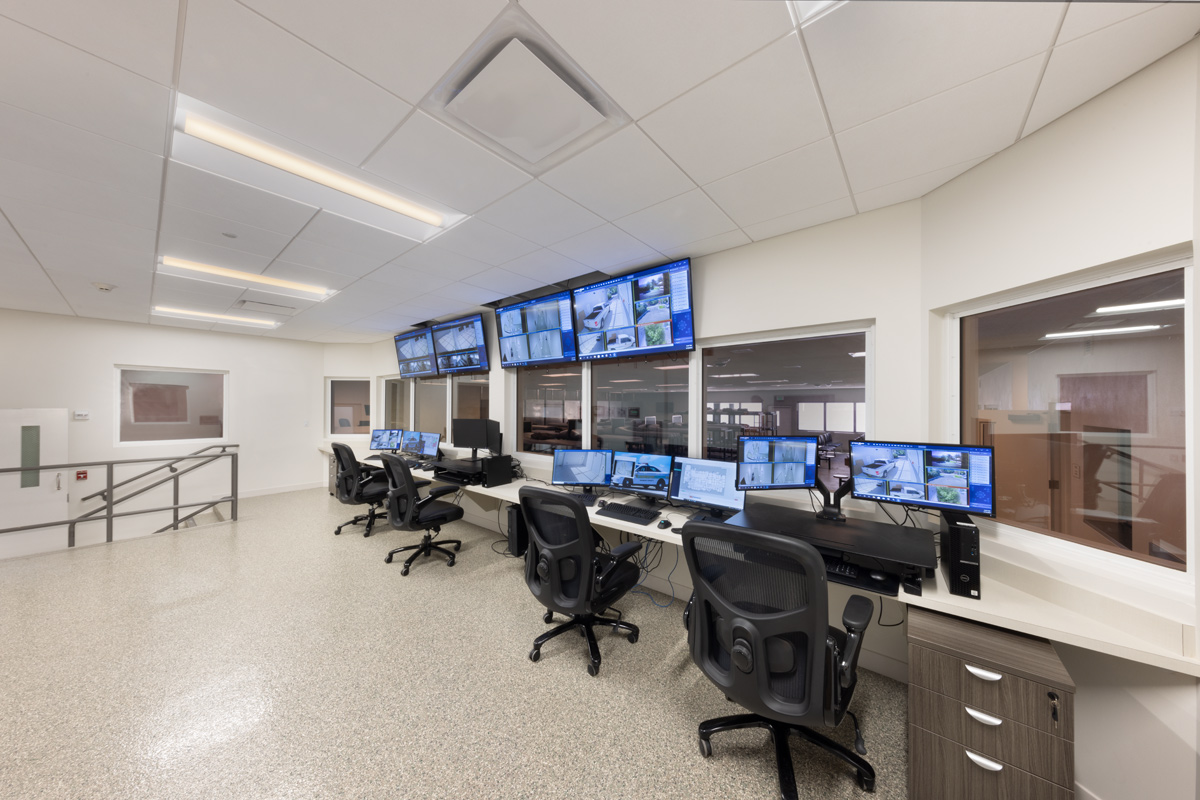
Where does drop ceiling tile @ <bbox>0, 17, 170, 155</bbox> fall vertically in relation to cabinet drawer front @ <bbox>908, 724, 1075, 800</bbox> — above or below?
above

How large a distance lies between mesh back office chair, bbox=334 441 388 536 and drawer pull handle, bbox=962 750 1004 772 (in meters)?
4.98

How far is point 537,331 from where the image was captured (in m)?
3.97

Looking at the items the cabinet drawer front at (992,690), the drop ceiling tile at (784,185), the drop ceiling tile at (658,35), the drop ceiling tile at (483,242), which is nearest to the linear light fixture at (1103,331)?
the drop ceiling tile at (784,185)

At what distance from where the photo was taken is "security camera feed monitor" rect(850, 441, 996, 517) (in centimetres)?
170

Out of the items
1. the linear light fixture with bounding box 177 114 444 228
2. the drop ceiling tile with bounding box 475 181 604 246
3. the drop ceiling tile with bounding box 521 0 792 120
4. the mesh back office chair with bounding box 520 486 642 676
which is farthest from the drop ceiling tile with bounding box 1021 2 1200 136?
the linear light fixture with bounding box 177 114 444 228

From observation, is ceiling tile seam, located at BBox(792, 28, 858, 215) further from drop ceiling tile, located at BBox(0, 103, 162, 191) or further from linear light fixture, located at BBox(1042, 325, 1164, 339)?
drop ceiling tile, located at BBox(0, 103, 162, 191)

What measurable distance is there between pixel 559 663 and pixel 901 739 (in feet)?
5.74

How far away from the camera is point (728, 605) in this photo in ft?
4.88

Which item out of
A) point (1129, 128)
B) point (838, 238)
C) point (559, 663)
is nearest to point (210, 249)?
point (559, 663)

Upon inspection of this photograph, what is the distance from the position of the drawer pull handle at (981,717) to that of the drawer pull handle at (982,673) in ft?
0.38

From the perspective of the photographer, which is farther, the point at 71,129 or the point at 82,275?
the point at 82,275

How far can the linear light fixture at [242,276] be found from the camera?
3.15 metres

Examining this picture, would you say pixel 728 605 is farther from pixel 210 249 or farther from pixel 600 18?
pixel 210 249

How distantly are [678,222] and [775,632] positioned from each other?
7.48 feet
